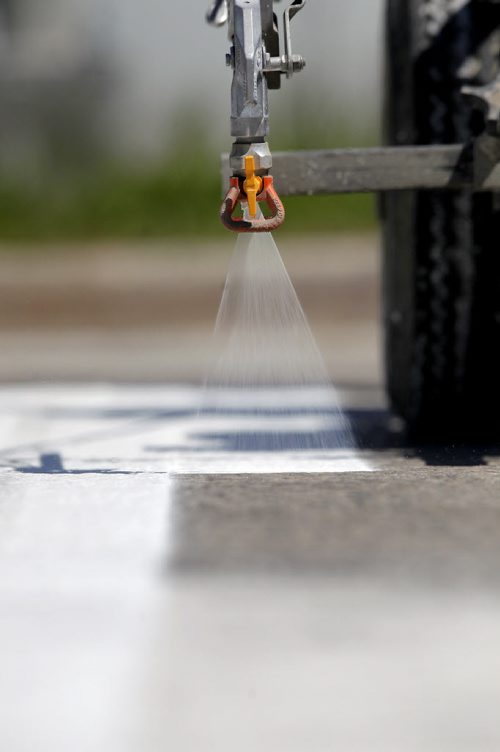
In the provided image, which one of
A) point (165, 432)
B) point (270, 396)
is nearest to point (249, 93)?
point (165, 432)

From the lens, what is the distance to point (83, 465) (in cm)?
381

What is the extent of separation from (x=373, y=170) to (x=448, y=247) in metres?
0.60

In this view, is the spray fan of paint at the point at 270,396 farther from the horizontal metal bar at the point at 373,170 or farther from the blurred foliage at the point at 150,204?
the blurred foliage at the point at 150,204

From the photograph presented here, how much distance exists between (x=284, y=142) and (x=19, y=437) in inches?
628

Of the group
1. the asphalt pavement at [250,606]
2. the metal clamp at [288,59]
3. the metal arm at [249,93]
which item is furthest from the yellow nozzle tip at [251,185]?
the asphalt pavement at [250,606]

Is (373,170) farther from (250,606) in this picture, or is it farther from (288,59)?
(250,606)

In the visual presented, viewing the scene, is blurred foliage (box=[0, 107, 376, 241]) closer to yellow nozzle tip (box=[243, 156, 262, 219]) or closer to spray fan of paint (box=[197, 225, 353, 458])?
spray fan of paint (box=[197, 225, 353, 458])

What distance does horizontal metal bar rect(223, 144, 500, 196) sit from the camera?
143 inches

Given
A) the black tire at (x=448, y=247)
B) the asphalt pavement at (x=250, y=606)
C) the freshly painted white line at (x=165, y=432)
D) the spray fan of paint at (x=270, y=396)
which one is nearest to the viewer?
the asphalt pavement at (x=250, y=606)

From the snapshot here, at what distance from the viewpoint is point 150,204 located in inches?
822

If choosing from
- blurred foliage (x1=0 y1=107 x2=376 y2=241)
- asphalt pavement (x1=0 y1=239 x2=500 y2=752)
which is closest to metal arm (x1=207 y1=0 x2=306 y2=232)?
asphalt pavement (x1=0 y1=239 x2=500 y2=752)

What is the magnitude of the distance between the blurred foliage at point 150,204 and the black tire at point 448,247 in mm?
15306

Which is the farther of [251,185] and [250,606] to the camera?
[251,185]

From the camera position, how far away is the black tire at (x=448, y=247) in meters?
4.13
